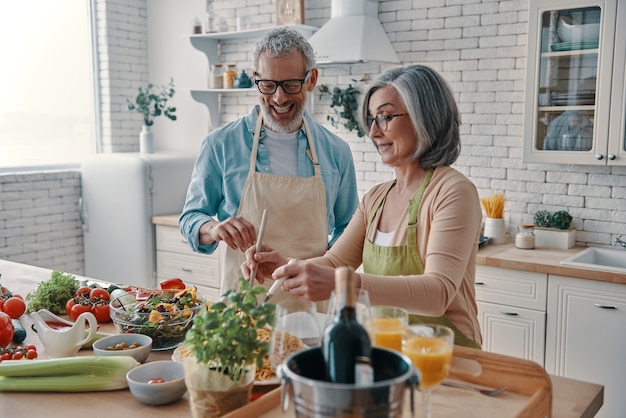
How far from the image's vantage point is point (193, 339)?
53.3 inches

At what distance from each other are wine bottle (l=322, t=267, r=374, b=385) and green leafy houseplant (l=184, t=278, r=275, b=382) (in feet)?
0.96

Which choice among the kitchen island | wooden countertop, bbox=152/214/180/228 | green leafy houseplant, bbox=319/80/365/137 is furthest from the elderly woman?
wooden countertop, bbox=152/214/180/228

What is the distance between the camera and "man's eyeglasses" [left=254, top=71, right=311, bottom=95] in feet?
8.36

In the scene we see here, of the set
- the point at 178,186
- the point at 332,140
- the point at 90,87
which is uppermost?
the point at 90,87

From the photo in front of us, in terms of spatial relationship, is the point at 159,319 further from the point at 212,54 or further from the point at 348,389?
the point at 212,54

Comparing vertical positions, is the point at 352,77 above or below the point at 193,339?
above

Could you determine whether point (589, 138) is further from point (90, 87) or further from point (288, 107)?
point (90, 87)

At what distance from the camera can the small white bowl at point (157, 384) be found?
63.2 inches

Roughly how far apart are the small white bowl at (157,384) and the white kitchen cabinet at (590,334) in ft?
7.65

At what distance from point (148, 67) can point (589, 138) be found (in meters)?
3.81

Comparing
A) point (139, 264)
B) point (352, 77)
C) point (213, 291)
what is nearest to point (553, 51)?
point (352, 77)

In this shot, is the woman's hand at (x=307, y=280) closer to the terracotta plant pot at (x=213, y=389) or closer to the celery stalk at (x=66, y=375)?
the terracotta plant pot at (x=213, y=389)

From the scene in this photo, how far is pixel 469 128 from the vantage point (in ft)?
14.1

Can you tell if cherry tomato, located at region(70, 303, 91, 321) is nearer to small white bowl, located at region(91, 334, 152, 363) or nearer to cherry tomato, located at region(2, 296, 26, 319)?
cherry tomato, located at region(2, 296, 26, 319)
